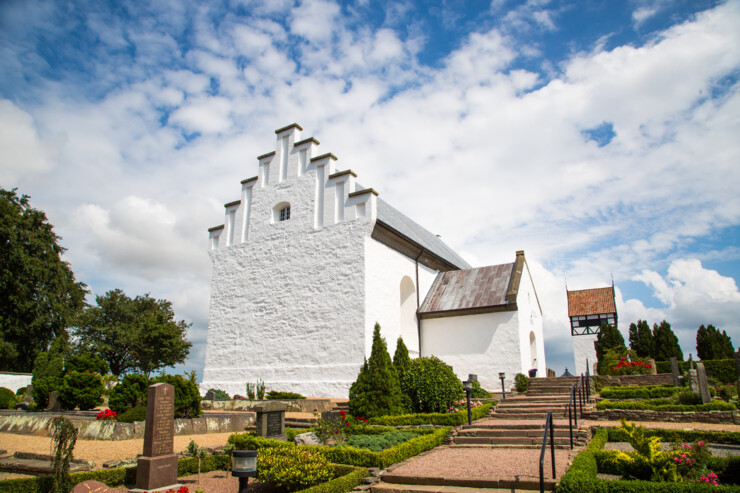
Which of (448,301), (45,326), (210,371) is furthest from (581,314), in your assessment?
(45,326)

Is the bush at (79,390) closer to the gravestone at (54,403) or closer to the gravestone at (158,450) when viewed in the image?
the gravestone at (54,403)

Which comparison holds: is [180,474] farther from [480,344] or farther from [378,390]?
[480,344]

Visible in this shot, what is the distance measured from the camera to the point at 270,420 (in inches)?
403

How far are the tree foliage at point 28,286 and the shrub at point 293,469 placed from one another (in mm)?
26063

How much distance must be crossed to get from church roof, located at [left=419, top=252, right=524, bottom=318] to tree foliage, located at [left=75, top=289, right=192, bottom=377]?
20.1m

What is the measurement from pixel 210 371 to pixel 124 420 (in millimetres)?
8501

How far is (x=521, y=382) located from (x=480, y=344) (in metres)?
2.10

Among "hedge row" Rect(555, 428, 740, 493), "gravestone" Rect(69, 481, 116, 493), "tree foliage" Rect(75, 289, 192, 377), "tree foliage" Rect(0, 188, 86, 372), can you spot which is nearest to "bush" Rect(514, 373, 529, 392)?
"hedge row" Rect(555, 428, 740, 493)

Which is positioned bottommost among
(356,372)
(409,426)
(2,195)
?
(409,426)

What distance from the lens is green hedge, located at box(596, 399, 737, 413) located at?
12438mm

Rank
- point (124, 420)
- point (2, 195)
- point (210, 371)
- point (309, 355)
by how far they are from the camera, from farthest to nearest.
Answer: point (2, 195) → point (210, 371) → point (309, 355) → point (124, 420)

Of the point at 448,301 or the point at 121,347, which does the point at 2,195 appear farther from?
the point at 448,301

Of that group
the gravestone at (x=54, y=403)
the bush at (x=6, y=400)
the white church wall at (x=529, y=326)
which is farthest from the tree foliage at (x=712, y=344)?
the bush at (x=6, y=400)

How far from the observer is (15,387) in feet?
79.4
